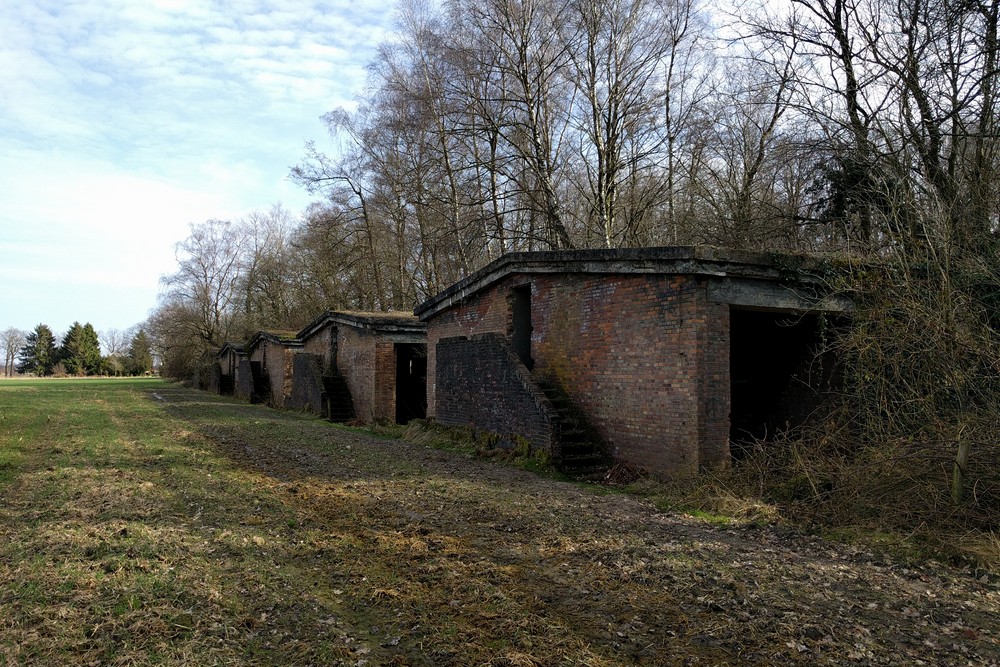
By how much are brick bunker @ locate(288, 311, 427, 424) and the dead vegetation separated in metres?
11.5

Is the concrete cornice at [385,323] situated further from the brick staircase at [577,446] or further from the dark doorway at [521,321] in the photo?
the brick staircase at [577,446]

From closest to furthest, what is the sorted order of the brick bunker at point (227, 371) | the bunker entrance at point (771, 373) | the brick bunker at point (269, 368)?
the bunker entrance at point (771, 373) → the brick bunker at point (269, 368) → the brick bunker at point (227, 371)

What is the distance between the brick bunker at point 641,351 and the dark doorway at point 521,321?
0.03m

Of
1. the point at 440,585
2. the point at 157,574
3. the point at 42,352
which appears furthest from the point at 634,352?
the point at 42,352

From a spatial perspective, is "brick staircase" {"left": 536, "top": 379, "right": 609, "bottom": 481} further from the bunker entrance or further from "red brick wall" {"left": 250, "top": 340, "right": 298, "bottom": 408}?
"red brick wall" {"left": 250, "top": 340, "right": 298, "bottom": 408}

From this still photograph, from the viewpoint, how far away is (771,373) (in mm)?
12930

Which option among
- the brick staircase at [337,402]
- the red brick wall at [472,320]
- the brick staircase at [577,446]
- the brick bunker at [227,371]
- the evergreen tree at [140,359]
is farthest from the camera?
the evergreen tree at [140,359]

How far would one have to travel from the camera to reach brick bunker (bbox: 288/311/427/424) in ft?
67.5

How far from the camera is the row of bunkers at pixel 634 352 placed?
943 cm

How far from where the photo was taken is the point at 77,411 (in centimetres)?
2295

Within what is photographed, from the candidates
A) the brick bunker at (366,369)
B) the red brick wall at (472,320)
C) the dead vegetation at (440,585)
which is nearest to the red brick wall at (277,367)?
the brick bunker at (366,369)

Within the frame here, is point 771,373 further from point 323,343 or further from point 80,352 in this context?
point 80,352

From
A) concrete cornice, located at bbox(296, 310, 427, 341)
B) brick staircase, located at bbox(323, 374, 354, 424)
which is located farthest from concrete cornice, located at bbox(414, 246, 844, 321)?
brick staircase, located at bbox(323, 374, 354, 424)

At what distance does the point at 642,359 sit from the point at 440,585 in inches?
229
